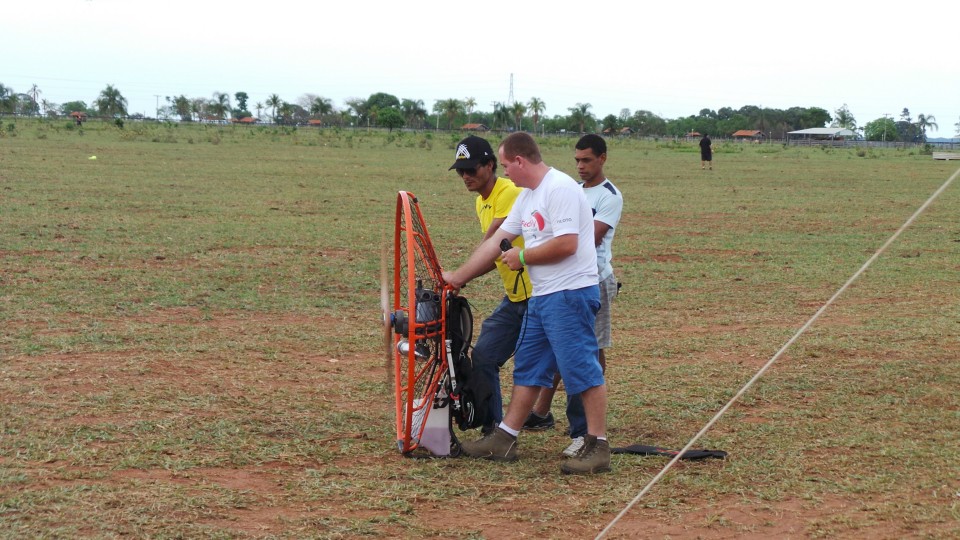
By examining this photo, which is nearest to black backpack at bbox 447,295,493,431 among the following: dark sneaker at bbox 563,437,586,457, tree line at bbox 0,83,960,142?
dark sneaker at bbox 563,437,586,457

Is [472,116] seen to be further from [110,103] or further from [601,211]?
[601,211]

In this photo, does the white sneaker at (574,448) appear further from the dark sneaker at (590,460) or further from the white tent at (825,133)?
the white tent at (825,133)

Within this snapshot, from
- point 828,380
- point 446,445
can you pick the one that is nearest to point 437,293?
point 446,445

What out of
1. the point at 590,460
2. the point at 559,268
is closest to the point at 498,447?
the point at 590,460

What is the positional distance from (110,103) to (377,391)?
125 m

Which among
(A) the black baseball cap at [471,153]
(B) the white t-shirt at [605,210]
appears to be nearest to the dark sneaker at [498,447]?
(B) the white t-shirt at [605,210]

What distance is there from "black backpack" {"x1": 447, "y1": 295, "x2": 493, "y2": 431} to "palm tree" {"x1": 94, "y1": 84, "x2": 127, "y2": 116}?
122806 mm

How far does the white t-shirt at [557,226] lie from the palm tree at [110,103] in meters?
123

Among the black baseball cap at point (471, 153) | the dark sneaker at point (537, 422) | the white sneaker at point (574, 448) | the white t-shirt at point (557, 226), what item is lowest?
the dark sneaker at point (537, 422)

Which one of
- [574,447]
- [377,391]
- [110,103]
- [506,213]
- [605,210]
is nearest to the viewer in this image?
[574,447]

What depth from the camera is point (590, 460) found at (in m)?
5.30

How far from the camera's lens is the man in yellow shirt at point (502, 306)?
5.68 metres

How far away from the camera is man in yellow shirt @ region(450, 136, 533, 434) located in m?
5.68

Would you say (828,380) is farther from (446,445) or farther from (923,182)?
(923,182)
